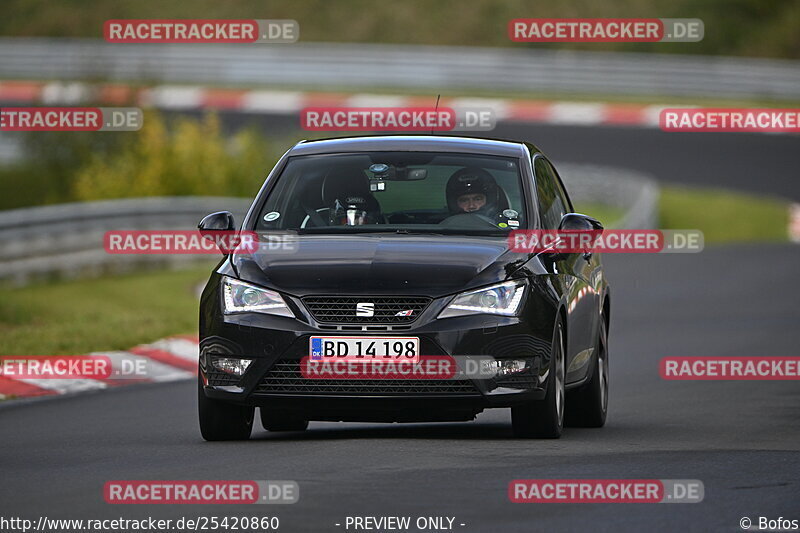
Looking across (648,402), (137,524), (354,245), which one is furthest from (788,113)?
(137,524)

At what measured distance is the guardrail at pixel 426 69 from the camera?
44156 mm

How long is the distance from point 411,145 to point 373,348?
1859 mm

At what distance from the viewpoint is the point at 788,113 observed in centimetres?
4303

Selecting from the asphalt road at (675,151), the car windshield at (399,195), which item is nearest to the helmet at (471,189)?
the car windshield at (399,195)

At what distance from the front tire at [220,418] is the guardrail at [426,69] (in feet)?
109

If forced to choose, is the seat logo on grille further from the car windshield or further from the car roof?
the car roof

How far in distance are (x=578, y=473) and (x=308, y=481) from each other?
4.02 ft

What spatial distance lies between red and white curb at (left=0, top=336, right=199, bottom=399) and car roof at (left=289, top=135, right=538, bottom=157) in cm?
344

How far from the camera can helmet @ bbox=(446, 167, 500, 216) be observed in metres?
10.3

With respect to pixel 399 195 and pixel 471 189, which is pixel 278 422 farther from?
pixel 471 189

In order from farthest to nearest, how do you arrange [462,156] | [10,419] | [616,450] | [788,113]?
[788,113] → [10,419] → [462,156] → [616,450]

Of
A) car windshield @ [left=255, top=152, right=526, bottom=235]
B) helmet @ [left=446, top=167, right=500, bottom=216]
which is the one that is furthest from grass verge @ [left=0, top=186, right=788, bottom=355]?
helmet @ [left=446, top=167, right=500, bottom=216]

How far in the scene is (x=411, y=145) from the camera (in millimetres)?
10641

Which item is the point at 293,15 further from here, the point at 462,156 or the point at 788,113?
the point at 462,156
